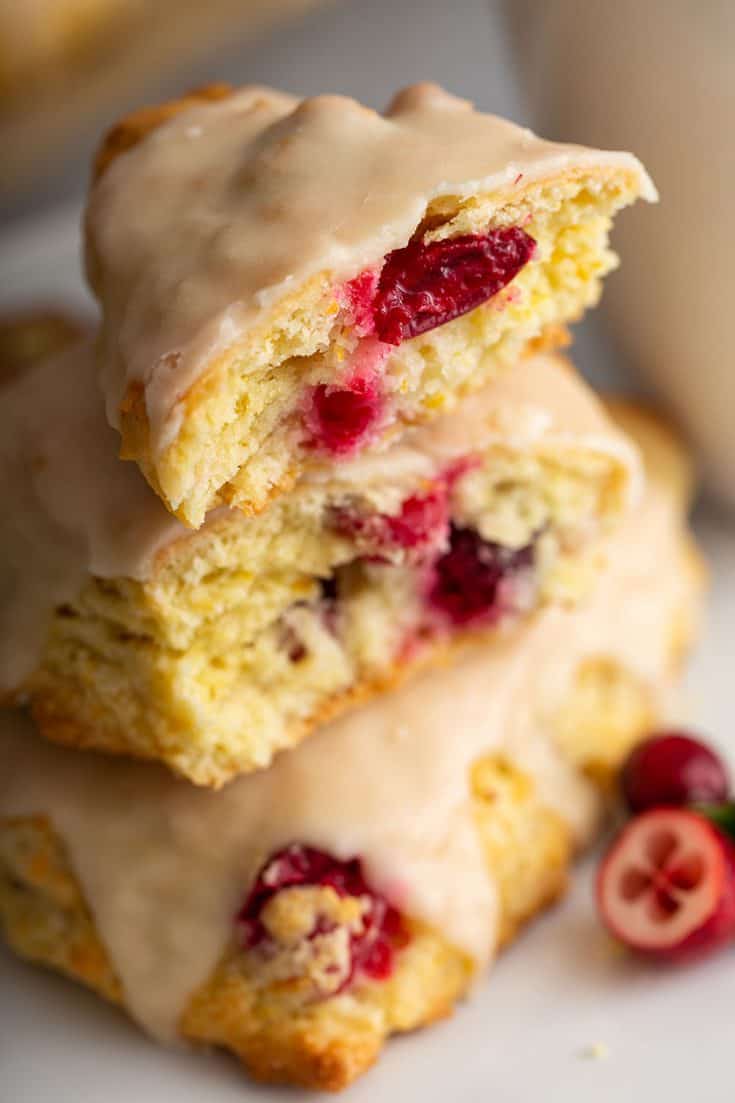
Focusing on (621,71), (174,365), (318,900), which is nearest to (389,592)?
(318,900)

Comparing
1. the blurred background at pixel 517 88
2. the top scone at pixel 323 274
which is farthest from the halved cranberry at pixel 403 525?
the blurred background at pixel 517 88

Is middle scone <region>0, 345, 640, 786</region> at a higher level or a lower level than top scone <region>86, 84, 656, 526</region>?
lower

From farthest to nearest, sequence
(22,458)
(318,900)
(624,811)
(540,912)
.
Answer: (624,811), (540,912), (22,458), (318,900)

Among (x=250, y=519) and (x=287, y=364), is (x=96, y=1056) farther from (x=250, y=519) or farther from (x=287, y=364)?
(x=287, y=364)

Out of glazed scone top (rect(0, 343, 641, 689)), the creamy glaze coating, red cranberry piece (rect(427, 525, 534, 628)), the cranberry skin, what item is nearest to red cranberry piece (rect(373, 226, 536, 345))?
glazed scone top (rect(0, 343, 641, 689))

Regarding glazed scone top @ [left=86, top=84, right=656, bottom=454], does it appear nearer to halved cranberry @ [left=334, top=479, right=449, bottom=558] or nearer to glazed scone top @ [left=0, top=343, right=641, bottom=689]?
glazed scone top @ [left=0, top=343, right=641, bottom=689]

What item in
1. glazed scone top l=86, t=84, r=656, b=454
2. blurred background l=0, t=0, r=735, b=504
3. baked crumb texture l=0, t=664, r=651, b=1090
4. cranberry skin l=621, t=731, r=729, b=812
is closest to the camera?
glazed scone top l=86, t=84, r=656, b=454
